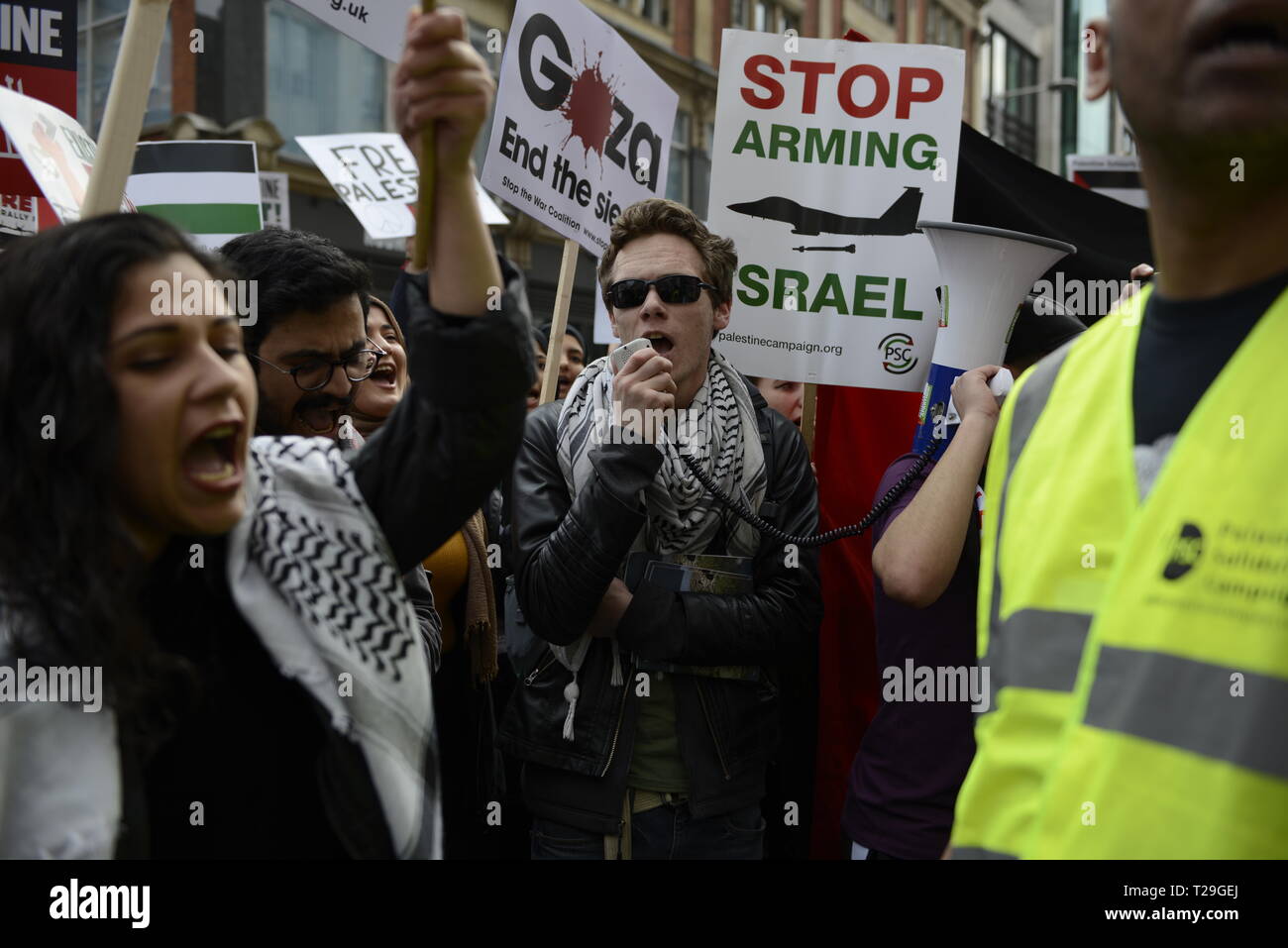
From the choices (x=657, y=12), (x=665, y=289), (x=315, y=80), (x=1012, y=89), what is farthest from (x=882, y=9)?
(x=665, y=289)

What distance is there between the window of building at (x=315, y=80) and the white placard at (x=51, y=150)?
10461mm

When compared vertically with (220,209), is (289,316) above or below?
below

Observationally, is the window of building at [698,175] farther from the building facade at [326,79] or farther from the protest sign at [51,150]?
the protest sign at [51,150]

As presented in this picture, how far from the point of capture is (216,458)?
140cm

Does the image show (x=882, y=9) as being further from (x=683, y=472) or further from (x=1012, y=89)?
(x=683, y=472)

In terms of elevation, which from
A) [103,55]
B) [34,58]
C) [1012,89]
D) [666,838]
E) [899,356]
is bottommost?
[666,838]

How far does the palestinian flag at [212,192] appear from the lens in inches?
170

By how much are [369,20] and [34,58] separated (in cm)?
104

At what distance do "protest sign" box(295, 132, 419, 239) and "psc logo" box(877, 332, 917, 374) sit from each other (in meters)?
2.44

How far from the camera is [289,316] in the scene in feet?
7.30

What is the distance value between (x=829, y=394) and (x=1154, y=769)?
252 centimetres

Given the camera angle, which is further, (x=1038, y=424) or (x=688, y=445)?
(x=688, y=445)
